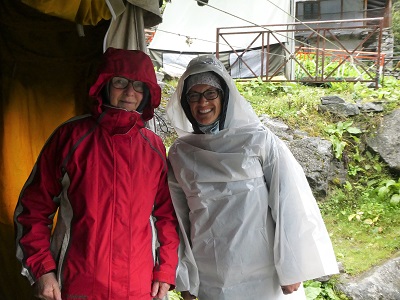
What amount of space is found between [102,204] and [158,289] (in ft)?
1.56

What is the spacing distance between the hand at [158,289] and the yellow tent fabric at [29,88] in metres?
1.20

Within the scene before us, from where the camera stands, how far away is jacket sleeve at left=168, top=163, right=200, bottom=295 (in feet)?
6.89

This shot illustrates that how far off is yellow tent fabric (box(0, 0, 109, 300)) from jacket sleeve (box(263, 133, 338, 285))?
4.71 ft

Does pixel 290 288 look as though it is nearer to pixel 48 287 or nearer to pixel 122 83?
pixel 48 287

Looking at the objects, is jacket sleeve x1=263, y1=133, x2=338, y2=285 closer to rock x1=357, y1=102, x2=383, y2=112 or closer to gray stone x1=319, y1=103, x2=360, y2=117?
gray stone x1=319, y1=103, x2=360, y2=117

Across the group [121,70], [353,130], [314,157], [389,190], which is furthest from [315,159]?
[121,70]

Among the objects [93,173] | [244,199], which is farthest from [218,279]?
[93,173]

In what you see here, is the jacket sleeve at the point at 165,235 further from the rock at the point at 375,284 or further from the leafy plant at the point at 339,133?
the leafy plant at the point at 339,133

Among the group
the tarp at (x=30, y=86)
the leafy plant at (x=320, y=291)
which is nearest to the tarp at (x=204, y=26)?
the leafy plant at (x=320, y=291)

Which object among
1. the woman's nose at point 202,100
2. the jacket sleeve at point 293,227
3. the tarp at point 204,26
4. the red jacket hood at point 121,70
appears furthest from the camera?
the tarp at point 204,26

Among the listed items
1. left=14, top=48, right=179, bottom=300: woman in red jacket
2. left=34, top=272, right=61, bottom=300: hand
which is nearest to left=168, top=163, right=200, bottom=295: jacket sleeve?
left=14, top=48, right=179, bottom=300: woman in red jacket

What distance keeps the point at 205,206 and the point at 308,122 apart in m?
5.87

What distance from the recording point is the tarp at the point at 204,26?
1021cm

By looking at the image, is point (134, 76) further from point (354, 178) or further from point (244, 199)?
point (354, 178)
